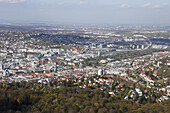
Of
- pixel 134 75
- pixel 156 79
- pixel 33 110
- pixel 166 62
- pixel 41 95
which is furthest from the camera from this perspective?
pixel 166 62

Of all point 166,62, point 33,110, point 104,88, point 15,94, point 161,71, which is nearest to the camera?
point 33,110

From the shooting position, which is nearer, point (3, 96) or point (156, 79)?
A: point (3, 96)

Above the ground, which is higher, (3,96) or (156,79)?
(3,96)

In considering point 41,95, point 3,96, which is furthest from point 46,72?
point 3,96

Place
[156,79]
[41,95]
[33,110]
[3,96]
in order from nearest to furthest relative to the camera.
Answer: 1. [33,110]
2. [3,96]
3. [41,95]
4. [156,79]

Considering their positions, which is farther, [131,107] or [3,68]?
[3,68]

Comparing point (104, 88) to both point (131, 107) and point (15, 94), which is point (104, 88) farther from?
point (15, 94)

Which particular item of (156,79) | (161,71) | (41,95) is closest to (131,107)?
(41,95)

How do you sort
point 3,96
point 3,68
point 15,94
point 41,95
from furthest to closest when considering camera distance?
point 3,68 → point 41,95 → point 15,94 → point 3,96

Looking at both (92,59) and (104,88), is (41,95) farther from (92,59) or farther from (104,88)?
(92,59)
